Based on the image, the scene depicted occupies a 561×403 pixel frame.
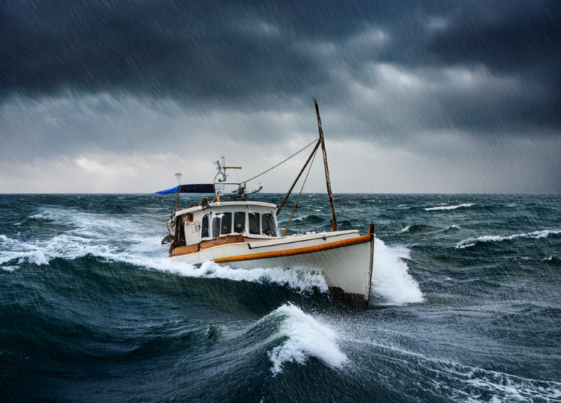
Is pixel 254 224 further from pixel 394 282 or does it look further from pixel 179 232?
pixel 394 282

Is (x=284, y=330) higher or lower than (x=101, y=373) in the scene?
higher

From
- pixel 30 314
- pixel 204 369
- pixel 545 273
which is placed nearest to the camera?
pixel 204 369

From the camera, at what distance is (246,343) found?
21.7ft

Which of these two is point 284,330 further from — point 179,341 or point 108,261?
point 108,261

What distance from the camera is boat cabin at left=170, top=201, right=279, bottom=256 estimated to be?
1329 cm

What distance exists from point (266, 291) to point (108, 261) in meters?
7.79

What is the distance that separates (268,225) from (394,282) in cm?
491

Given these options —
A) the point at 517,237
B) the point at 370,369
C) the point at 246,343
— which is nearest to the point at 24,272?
the point at 246,343

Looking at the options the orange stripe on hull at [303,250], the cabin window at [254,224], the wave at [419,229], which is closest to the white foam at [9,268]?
→ the orange stripe on hull at [303,250]

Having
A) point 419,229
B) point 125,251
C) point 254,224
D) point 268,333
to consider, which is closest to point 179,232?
point 254,224

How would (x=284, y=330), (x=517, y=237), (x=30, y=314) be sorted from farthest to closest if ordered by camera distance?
(x=517, y=237)
(x=30, y=314)
(x=284, y=330)

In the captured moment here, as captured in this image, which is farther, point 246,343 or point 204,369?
point 246,343

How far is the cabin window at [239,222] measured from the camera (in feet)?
44.1

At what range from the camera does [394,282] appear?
1319 centimetres
